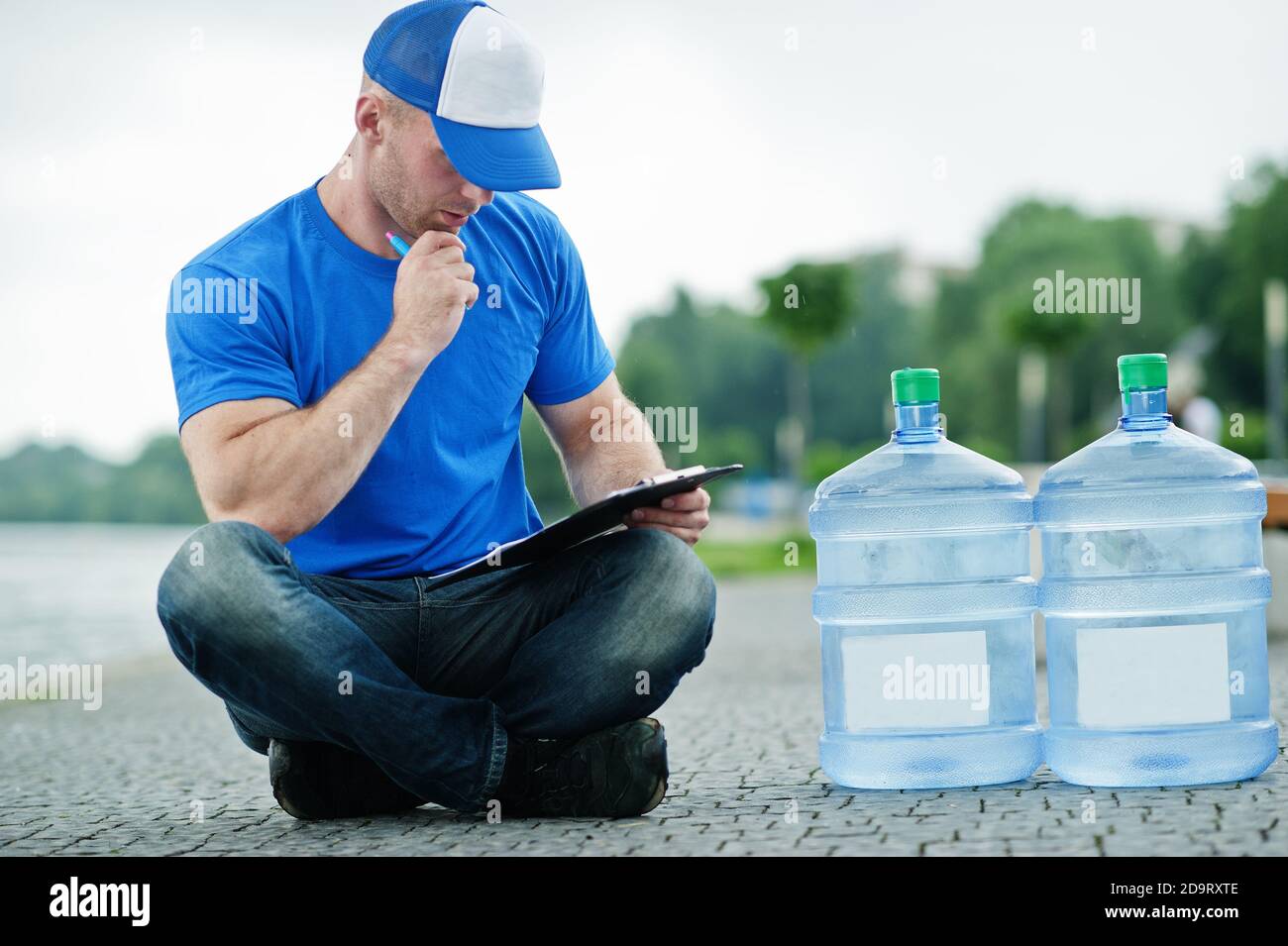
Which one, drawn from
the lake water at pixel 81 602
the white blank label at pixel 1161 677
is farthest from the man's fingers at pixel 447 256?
the white blank label at pixel 1161 677

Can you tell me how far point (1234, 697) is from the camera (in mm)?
3328

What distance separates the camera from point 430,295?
3.13 m

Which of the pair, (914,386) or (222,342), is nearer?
(222,342)

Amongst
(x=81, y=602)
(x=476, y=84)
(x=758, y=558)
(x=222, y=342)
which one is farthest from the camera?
(x=758, y=558)

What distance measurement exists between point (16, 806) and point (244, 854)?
1271mm

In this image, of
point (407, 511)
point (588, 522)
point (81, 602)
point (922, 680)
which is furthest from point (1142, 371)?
point (81, 602)

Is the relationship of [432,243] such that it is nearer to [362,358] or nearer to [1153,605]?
[362,358]

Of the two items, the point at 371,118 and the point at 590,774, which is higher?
the point at 371,118

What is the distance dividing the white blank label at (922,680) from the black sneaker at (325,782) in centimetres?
103

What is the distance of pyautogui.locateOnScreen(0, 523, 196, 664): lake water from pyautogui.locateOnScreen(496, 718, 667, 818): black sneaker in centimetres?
83

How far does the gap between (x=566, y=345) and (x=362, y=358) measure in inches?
21.3

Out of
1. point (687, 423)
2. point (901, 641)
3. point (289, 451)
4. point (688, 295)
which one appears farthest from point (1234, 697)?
point (688, 295)

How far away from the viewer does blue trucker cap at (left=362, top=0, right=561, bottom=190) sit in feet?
10.5

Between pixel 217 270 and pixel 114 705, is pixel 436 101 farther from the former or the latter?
pixel 114 705
